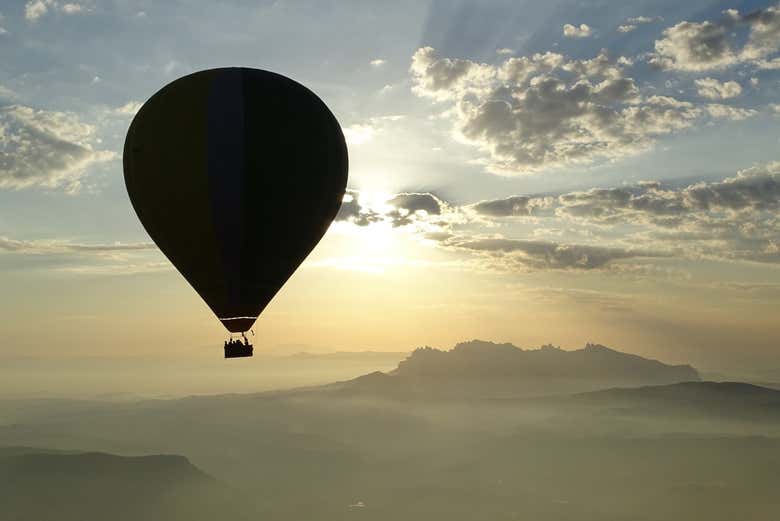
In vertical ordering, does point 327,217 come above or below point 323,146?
below

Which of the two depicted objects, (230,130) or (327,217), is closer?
(230,130)

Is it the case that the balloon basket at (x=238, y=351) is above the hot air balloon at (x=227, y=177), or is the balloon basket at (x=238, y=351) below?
below

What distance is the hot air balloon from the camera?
1563 inches

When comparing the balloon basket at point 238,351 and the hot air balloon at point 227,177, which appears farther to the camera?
the hot air balloon at point 227,177

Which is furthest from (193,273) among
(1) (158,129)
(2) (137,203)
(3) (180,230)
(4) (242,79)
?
(4) (242,79)

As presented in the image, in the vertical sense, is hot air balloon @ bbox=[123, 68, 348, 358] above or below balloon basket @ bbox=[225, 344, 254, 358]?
above

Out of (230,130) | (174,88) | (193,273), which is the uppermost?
(174,88)

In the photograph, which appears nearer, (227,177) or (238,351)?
(238,351)

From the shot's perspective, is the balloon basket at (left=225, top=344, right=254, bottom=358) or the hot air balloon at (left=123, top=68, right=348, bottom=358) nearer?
the balloon basket at (left=225, top=344, right=254, bottom=358)

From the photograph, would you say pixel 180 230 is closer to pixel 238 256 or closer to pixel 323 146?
pixel 238 256

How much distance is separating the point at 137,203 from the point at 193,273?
5591 mm

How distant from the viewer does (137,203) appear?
4159cm

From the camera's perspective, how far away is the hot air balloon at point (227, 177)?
3969 centimetres

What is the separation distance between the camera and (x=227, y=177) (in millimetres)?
39688
